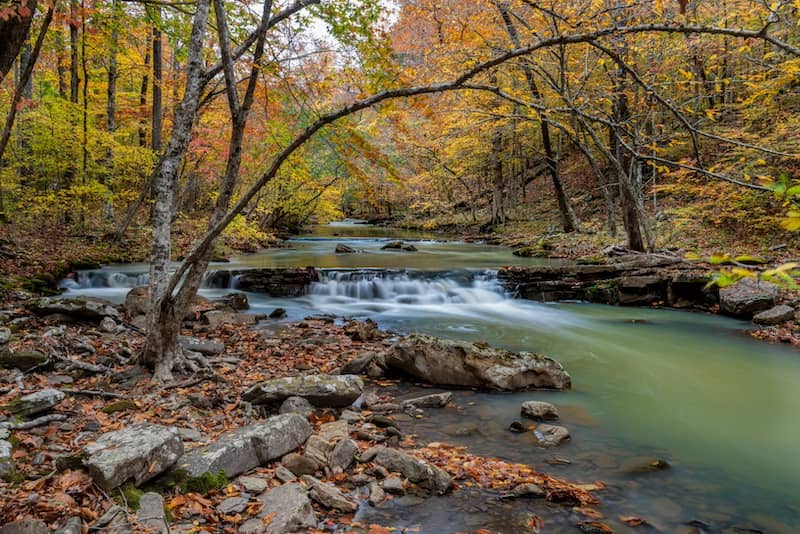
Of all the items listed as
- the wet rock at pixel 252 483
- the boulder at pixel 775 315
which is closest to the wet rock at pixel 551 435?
the wet rock at pixel 252 483

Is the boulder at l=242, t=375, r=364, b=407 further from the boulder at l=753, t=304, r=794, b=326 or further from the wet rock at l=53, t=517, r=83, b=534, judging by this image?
the boulder at l=753, t=304, r=794, b=326

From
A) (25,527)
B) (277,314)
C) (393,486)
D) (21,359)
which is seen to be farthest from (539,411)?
(277,314)

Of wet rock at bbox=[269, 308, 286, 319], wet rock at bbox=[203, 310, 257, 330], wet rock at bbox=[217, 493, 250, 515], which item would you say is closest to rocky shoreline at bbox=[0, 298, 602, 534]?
wet rock at bbox=[217, 493, 250, 515]

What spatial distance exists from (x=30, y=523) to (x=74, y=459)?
81 centimetres

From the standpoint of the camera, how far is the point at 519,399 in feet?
18.3

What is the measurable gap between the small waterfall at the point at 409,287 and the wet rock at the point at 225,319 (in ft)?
9.46

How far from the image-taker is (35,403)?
154 inches

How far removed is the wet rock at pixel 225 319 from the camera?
27.2ft

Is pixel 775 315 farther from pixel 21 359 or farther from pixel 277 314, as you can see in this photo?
pixel 21 359

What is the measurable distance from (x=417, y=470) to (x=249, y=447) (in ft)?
4.48

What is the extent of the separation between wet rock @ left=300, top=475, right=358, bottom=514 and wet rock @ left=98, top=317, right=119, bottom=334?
5288 millimetres

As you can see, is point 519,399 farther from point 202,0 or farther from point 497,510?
point 202,0

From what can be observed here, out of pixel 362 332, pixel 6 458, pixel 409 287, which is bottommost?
pixel 362 332

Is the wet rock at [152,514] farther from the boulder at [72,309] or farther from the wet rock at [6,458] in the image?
the boulder at [72,309]
